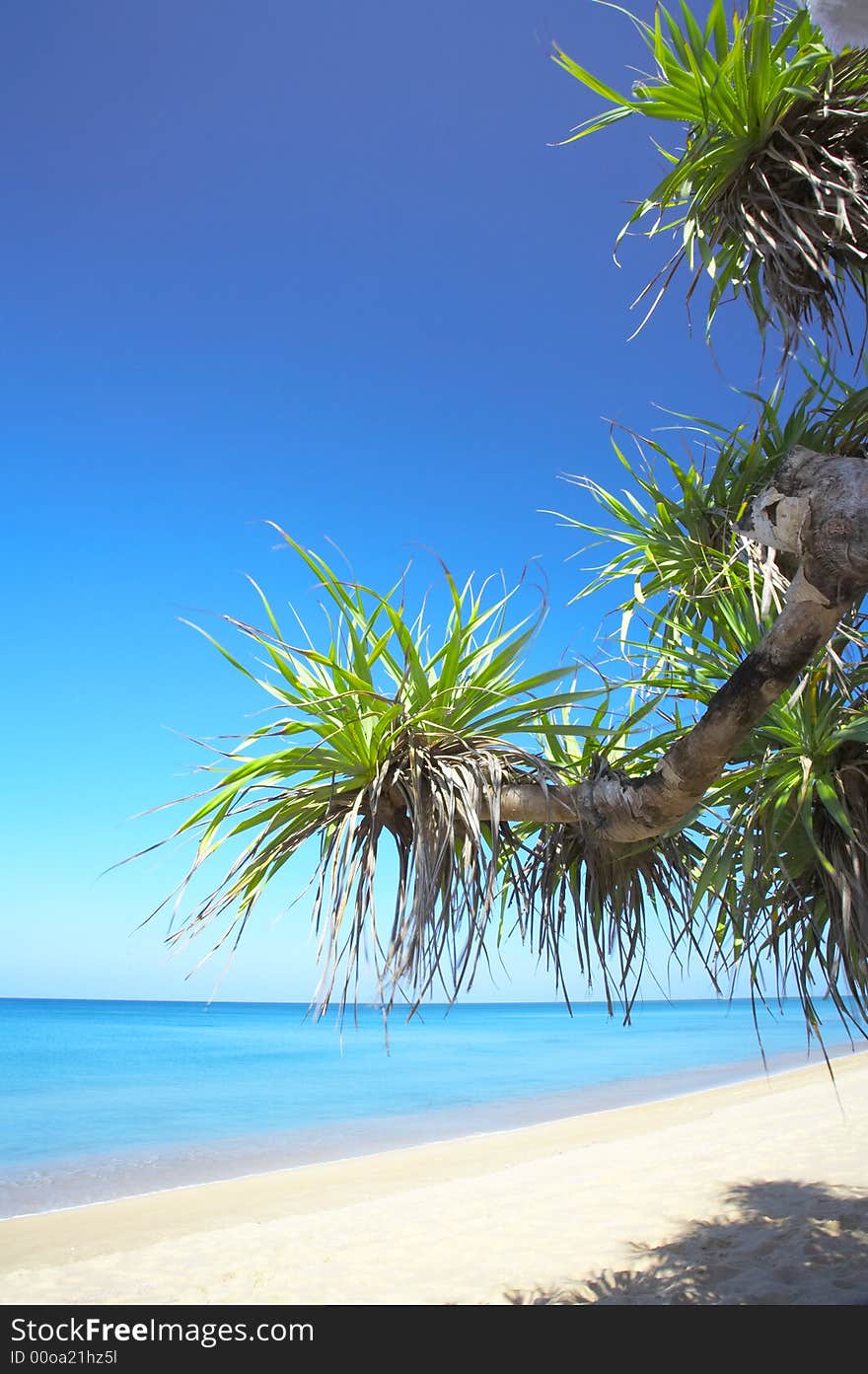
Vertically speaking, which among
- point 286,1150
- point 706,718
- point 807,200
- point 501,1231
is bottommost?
point 286,1150

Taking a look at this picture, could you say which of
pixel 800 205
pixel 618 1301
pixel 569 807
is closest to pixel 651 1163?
pixel 618 1301

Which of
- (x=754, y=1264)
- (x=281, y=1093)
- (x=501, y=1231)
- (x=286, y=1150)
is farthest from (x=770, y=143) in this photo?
(x=281, y=1093)

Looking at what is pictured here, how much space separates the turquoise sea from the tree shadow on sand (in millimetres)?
1167

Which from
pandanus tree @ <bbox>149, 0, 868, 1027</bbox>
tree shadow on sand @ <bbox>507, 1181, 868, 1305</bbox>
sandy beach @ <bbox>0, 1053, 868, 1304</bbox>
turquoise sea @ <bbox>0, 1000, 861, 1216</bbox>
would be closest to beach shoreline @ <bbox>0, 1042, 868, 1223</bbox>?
turquoise sea @ <bbox>0, 1000, 861, 1216</bbox>

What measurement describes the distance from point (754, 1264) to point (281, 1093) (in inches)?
581

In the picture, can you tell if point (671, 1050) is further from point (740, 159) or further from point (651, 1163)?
point (740, 159)

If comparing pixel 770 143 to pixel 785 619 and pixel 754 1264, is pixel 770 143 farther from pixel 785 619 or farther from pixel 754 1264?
pixel 754 1264

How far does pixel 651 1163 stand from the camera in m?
8.06

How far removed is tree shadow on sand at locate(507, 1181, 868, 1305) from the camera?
4188 mm

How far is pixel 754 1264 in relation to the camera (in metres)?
4.66

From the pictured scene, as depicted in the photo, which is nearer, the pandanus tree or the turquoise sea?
the pandanus tree

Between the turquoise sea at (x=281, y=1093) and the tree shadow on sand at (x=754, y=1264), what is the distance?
3.83ft

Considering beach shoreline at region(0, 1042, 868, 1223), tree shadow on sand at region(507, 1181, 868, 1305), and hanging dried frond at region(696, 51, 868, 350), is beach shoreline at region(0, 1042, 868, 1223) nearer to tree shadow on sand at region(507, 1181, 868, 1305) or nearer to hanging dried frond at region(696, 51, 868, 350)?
tree shadow on sand at region(507, 1181, 868, 1305)

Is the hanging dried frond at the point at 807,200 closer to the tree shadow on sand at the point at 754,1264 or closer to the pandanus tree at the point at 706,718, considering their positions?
the pandanus tree at the point at 706,718
